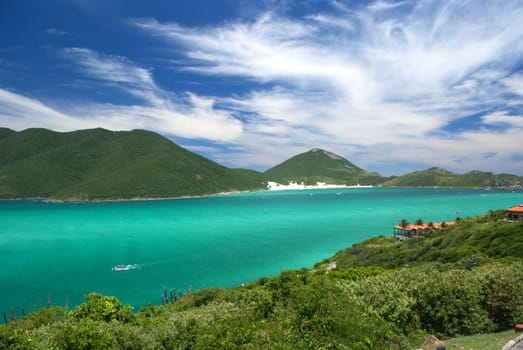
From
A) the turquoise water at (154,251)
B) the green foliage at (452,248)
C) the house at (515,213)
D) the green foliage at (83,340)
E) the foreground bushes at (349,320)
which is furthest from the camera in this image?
the house at (515,213)

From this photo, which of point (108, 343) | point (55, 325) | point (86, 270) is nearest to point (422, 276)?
point (108, 343)

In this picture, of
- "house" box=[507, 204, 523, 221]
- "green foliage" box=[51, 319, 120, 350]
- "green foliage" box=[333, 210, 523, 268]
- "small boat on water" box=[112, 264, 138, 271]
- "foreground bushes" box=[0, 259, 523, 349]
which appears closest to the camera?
"foreground bushes" box=[0, 259, 523, 349]

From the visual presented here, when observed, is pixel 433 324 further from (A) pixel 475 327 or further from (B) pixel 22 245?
(B) pixel 22 245

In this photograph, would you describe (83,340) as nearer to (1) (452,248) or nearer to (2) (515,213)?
(1) (452,248)

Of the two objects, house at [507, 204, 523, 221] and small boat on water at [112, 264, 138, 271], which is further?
small boat on water at [112, 264, 138, 271]

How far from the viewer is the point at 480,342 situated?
12.0 metres

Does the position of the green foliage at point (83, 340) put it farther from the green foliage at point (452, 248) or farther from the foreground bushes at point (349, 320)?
the green foliage at point (452, 248)

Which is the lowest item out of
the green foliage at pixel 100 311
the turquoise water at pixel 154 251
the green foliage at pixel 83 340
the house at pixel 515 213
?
the turquoise water at pixel 154 251

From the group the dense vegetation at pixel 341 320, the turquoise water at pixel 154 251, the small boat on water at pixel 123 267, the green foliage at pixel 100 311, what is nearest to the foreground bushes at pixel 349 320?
the dense vegetation at pixel 341 320

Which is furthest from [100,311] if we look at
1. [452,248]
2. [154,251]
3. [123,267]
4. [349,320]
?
[154,251]

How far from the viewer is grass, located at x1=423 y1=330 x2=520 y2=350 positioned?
11.2m

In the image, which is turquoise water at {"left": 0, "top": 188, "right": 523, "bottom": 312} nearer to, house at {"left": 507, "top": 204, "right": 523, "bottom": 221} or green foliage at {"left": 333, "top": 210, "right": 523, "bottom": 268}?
green foliage at {"left": 333, "top": 210, "right": 523, "bottom": 268}

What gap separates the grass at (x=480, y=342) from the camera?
11227mm

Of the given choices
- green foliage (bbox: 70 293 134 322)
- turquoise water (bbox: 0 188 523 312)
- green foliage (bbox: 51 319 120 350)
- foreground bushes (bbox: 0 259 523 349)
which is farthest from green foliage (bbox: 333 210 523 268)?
green foliage (bbox: 51 319 120 350)
